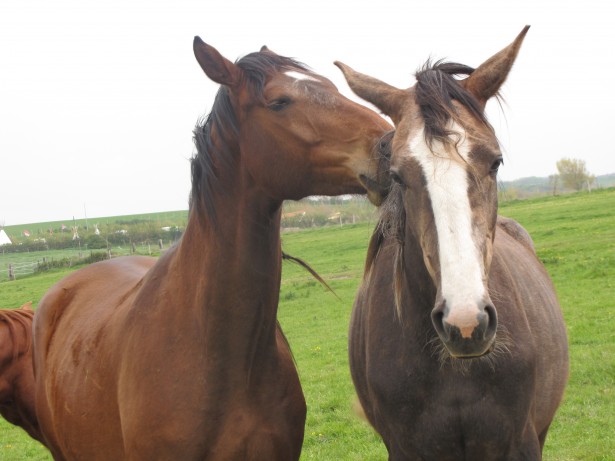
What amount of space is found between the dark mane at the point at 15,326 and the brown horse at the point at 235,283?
7.64 feet

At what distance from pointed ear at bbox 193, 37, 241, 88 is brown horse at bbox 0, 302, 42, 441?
3389mm

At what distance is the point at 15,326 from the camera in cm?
525

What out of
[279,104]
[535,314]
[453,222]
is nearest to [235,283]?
[279,104]

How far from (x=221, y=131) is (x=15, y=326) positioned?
10.7 feet

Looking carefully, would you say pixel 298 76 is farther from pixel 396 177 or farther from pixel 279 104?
pixel 396 177

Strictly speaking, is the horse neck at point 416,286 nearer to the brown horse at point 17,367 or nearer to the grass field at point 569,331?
the grass field at point 569,331

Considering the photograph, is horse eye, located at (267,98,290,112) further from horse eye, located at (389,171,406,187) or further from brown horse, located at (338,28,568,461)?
horse eye, located at (389,171,406,187)

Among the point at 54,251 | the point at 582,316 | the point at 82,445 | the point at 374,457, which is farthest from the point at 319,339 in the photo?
the point at 54,251

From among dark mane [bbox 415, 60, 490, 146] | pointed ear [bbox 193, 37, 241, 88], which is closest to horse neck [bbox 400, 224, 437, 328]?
dark mane [bbox 415, 60, 490, 146]

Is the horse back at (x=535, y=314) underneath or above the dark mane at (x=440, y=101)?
underneath

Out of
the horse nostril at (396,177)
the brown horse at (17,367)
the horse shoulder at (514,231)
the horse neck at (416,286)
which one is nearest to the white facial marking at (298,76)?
the horse nostril at (396,177)

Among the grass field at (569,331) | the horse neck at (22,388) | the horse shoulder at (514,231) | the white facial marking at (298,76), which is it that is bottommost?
the grass field at (569,331)

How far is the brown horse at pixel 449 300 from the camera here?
2268 mm

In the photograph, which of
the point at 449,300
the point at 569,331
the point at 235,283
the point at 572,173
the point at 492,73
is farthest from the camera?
the point at 572,173
